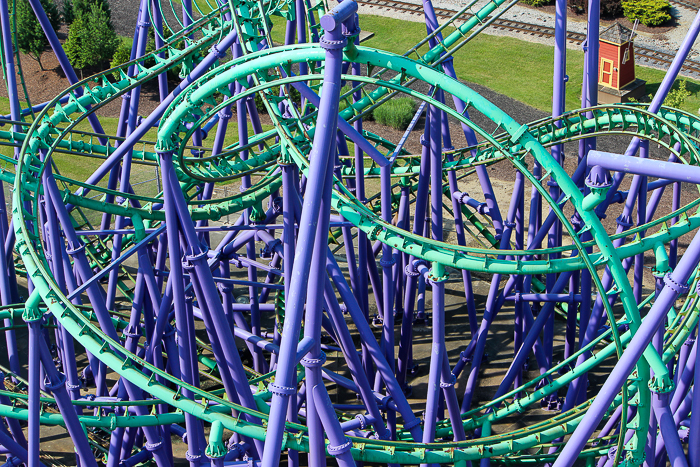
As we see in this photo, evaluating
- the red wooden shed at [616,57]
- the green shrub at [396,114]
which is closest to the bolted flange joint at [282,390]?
the green shrub at [396,114]

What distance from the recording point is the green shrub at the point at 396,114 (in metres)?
22.5

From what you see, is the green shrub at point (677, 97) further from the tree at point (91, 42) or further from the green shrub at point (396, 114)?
the tree at point (91, 42)

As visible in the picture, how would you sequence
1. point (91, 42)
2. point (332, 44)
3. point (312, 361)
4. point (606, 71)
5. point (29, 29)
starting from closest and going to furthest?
point (332, 44) → point (312, 361) → point (606, 71) → point (91, 42) → point (29, 29)

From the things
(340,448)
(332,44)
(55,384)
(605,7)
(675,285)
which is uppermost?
(332,44)

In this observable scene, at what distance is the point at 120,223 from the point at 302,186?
299 cm

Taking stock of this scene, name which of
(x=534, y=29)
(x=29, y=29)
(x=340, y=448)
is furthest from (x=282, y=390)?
(x=534, y=29)

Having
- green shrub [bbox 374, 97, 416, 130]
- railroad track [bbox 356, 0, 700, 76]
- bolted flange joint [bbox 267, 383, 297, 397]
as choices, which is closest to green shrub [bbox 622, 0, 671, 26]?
railroad track [bbox 356, 0, 700, 76]

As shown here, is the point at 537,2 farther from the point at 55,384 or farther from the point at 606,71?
the point at 55,384

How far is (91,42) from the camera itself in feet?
80.8

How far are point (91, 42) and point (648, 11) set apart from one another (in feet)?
61.9

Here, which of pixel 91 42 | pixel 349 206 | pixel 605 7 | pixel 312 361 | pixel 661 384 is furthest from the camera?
pixel 605 7

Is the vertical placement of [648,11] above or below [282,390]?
above

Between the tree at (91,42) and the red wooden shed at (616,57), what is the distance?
15.0 metres

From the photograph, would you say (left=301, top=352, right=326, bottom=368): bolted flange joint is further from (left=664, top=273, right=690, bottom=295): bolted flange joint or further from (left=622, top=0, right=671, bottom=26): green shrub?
(left=622, top=0, right=671, bottom=26): green shrub
